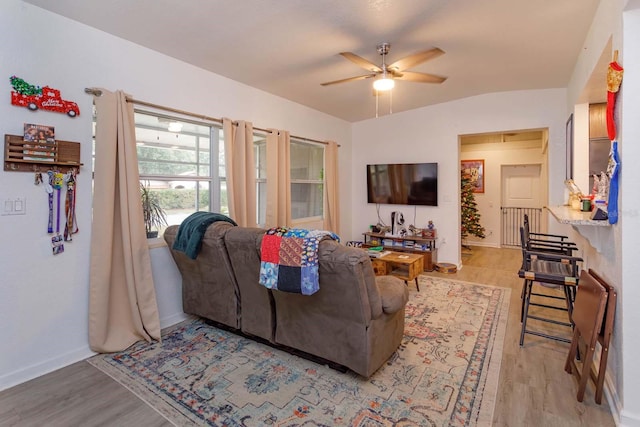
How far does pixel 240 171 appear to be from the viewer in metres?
3.67

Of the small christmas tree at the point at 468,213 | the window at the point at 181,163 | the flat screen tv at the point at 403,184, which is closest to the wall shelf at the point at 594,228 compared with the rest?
the flat screen tv at the point at 403,184

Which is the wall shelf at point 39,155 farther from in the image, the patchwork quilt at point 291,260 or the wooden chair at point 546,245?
the wooden chair at point 546,245

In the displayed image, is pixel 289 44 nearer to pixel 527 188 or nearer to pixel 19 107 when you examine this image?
pixel 19 107

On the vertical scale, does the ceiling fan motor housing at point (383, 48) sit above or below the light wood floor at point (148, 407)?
above

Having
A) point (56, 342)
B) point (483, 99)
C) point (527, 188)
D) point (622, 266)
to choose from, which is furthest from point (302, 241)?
point (527, 188)

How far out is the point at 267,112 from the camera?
4250 millimetres

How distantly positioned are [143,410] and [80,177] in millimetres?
1814

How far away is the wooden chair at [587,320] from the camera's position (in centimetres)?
187

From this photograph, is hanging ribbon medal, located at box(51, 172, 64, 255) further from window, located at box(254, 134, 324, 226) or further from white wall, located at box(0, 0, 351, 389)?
window, located at box(254, 134, 324, 226)

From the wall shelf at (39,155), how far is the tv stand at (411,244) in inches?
155

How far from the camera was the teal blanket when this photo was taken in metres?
2.66

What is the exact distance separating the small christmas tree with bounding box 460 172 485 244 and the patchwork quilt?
5.56m

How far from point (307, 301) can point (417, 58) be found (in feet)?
7.18

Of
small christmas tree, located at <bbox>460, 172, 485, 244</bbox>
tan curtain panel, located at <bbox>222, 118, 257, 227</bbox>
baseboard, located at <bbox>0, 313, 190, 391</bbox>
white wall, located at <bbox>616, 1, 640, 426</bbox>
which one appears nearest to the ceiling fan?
white wall, located at <bbox>616, 1, 640, 426</bbox>
